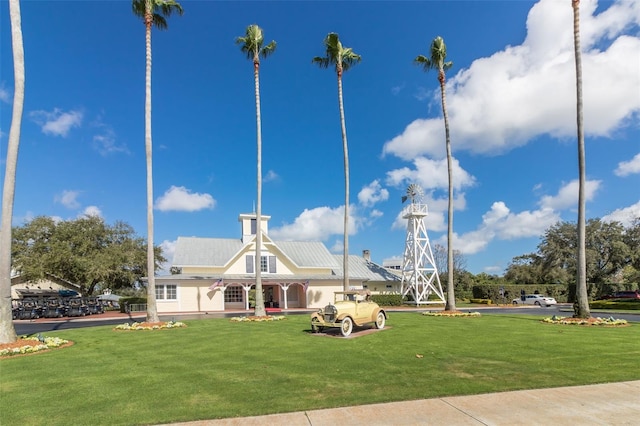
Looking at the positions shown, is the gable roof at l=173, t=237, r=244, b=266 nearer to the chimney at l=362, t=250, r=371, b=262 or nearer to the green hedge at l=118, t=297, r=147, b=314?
the green hedge at l=118, t=297, r=147, b=314

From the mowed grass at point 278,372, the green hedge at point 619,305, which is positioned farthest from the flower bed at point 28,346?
the green hedge at point 619,305

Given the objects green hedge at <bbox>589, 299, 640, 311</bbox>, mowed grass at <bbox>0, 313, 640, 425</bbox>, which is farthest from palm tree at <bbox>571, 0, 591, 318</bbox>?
green hedge at <bbox>589, 299, 640, 311</bbox>

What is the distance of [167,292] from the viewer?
109 ft

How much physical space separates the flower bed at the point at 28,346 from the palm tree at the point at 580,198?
21.3 metres

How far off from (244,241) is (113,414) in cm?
3479

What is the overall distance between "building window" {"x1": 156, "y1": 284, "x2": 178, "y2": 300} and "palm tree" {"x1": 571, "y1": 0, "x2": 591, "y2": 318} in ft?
95.9

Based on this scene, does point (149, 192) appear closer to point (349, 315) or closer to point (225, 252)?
point (349, 315)

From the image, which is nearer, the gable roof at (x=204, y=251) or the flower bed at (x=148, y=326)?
the flower bed at (x=148, y=326)

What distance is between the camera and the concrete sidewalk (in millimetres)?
5230

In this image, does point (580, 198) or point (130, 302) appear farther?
point (130, 302)

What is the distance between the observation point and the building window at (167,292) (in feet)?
108

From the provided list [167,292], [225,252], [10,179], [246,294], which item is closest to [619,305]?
[246,294]

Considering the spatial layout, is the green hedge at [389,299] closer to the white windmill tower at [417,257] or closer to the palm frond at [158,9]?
the white windmill tower at [417,257]

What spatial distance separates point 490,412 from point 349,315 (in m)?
8.69
